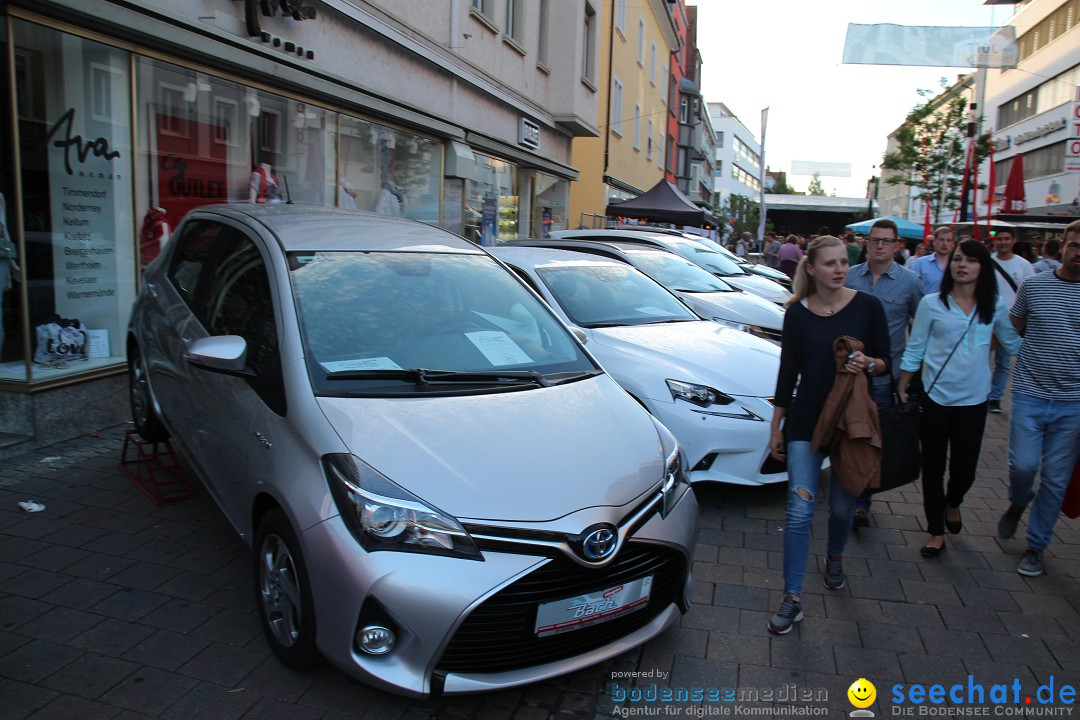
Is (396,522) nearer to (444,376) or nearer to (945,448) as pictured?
(444,376)

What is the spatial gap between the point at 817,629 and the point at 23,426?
5290 millimetres

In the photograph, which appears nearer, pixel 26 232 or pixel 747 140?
pixel 26 232

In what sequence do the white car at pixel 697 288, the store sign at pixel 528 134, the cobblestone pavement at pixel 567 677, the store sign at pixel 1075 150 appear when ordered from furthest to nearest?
the store sign at pixel 528 134, the store sign at pixel 1075 150, the white car at pixel 697 288, the cobblestone pavement at pixel 567 677

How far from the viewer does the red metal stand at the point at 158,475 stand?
15.8ft

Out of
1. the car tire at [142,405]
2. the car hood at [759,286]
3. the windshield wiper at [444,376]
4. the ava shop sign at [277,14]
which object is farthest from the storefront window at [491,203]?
the windshield wiper at [444,376]

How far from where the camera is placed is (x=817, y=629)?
3.65 metres

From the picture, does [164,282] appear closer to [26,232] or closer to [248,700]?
[26,232]

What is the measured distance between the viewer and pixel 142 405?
17.6 feet

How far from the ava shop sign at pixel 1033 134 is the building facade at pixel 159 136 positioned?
35917 millimetres

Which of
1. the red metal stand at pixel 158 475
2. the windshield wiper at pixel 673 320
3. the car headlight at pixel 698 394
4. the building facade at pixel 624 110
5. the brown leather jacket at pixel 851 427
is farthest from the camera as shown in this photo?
the building facade at pixel 624 110

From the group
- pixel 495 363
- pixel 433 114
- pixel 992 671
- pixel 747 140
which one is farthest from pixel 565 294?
pixel 747 140

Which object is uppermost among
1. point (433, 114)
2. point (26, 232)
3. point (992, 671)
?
point (433, 114)

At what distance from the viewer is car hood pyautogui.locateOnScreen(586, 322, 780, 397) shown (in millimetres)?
5176

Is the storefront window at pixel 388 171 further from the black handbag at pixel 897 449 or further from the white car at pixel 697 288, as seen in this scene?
the black handbag at pixel 897 449
